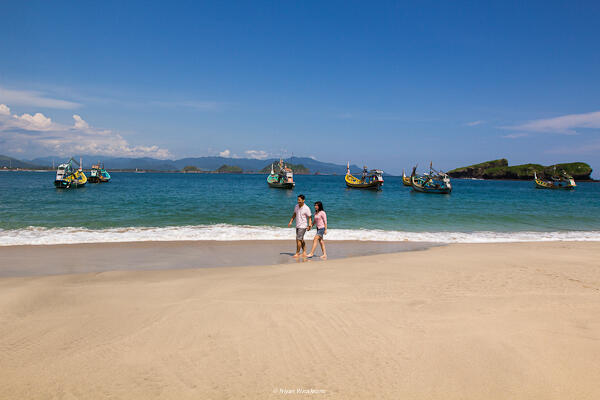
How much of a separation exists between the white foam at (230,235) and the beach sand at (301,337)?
6.52m

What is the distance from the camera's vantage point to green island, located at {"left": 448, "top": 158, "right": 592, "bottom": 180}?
13612cm

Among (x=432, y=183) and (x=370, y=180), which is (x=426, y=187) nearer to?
(x=432, y=183)

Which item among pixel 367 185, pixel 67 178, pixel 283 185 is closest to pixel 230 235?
pixel 283 185

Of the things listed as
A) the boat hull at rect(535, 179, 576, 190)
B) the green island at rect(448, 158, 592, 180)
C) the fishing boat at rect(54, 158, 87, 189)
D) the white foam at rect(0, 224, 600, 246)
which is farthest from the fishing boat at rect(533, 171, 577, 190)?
the fishing boat at rect(54, 158, 87, 189)

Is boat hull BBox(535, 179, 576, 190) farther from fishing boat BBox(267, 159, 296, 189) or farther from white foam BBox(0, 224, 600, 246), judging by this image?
white foam BBox(0, 224, 600, 246)

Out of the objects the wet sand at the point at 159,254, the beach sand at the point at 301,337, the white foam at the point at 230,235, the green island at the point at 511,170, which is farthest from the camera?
the green island at the point at 511,170

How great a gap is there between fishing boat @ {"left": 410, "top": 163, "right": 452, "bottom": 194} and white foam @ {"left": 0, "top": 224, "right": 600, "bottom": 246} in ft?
117

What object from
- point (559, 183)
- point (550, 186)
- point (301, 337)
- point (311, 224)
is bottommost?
point (301, 337)

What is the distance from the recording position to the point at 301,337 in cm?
416

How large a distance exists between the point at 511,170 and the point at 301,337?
18509 cm

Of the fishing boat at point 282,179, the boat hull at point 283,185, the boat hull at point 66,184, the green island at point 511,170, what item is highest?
the green island at point 511,170

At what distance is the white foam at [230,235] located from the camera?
1312cm

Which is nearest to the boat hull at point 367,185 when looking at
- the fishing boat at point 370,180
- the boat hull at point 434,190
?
the fishing boat at point 370,180

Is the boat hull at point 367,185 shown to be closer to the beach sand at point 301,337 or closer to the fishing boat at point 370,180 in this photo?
the fishing boat at point 370,180
